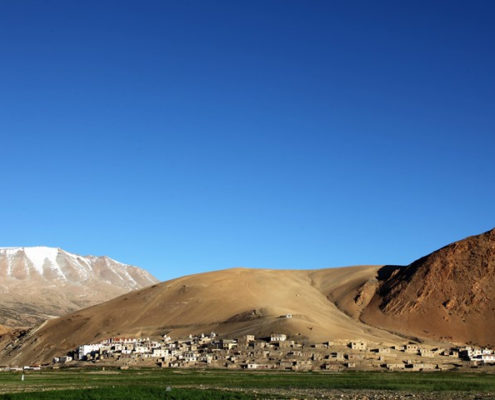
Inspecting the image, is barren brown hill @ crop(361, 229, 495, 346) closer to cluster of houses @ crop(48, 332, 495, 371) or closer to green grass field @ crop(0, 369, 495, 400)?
cluster of houses @ crop(48, 332, 495, 371)

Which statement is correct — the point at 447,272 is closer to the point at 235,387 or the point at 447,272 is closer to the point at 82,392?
the point at 235,387

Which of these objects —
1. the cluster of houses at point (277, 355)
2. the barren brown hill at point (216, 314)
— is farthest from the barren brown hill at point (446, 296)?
the cluster of houses at point (277, 355)

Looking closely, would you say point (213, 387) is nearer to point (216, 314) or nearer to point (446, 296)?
point (216, 314)

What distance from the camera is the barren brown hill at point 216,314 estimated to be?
146250 mm

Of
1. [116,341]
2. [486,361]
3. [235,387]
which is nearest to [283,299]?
[116,341]

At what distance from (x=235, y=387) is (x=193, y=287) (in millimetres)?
118899

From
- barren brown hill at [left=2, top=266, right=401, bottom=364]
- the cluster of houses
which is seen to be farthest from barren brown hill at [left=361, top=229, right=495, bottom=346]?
the cluster of houses

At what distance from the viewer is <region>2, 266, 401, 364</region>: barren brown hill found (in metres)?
146

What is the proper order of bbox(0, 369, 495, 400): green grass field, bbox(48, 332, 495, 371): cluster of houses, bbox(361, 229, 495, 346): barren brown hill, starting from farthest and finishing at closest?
bbox(361, 229, 495, 346): barren brown hill < bbox(48, 332, 495, 371): cluster of houses < bbox(0, 369, 495, 400): green grass field

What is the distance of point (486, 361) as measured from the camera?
4616 inches

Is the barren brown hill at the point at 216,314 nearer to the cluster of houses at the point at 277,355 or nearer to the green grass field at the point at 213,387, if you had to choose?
the cluster of houses at the point at 277,355

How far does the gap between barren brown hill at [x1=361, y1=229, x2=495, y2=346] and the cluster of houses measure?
25.3 m

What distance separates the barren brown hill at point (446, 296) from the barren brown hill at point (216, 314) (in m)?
8.09

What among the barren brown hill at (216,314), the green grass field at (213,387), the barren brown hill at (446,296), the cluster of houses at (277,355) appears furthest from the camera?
the barren brown hill at (446,296)
